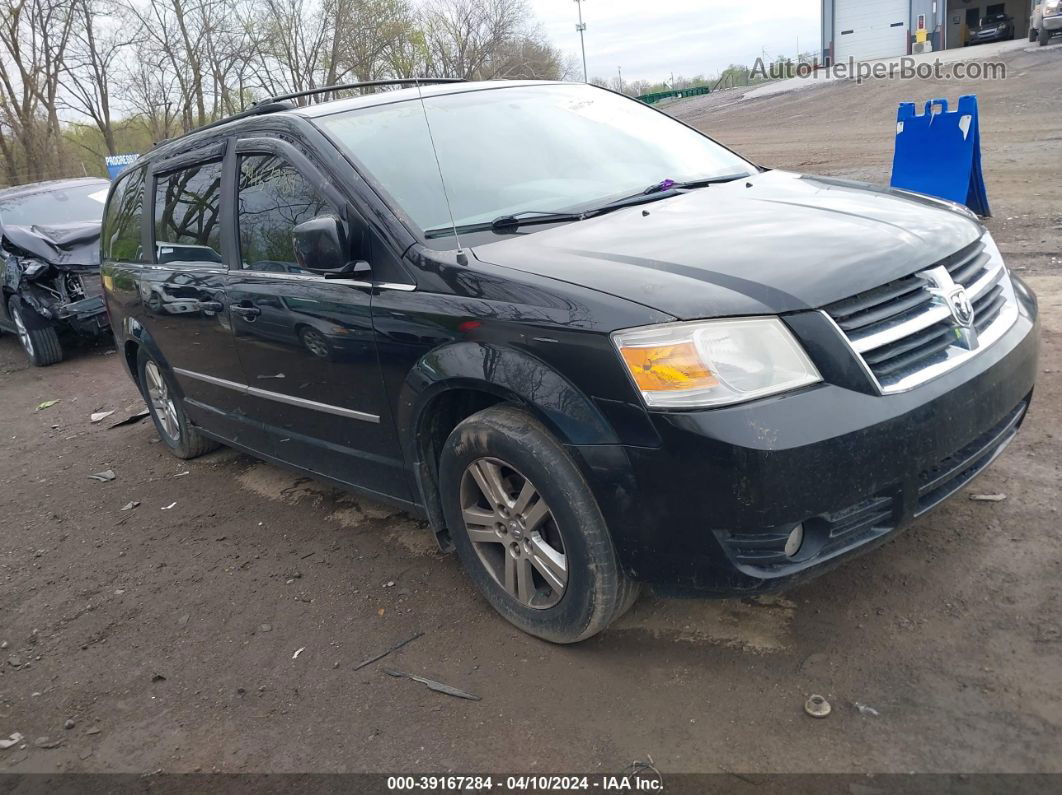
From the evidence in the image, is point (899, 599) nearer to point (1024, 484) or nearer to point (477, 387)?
point (1024, 484)

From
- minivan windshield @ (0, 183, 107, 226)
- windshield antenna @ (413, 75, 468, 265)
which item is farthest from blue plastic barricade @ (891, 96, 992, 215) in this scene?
minivan windshield @ (0, 183, 107, 226)

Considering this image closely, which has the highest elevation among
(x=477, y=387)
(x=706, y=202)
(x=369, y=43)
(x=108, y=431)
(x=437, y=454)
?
(x=369, y=43)

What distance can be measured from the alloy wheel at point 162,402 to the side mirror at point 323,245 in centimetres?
262

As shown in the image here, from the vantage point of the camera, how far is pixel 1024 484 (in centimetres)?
349

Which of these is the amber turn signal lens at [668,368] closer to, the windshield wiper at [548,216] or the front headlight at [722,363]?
the front headlight at [722,363]

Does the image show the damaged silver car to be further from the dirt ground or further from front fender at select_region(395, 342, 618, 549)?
front fender at select_region(395, 342, 618, 549)

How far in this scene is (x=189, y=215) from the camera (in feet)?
14.2

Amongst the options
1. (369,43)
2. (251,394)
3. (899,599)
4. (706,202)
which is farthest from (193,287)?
(369,43)

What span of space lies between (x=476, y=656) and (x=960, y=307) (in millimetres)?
1938

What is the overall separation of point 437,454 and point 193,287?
6.01 feet

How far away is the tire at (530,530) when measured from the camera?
256 cm

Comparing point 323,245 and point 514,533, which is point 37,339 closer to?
point 323,245

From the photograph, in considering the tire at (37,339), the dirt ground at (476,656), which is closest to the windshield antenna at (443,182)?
the dirt ground at (476,656)

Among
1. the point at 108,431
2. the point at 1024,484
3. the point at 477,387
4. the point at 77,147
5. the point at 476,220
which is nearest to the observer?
the point at 477,387
